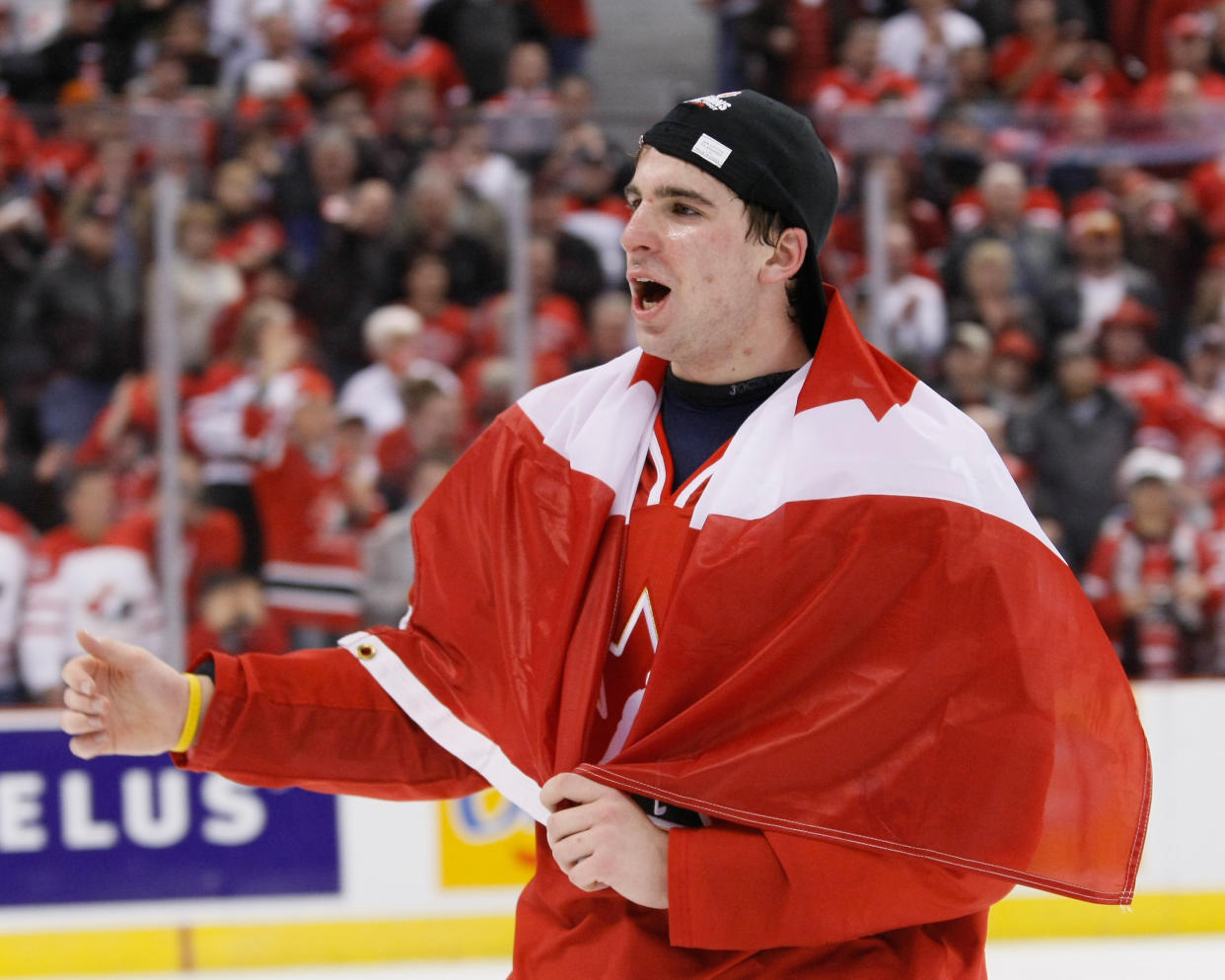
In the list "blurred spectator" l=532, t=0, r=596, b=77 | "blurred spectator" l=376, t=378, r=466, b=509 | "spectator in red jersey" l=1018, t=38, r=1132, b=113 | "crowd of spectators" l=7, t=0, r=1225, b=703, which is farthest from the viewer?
"blurred spectator" l=532, t=0, r=596, b=77

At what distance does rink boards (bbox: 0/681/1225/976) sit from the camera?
191 inches

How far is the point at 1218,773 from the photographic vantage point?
17.1 feet

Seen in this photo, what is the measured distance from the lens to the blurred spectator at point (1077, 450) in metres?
5.45

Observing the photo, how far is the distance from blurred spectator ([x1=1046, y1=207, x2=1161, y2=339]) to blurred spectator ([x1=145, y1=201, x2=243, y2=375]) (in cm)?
256

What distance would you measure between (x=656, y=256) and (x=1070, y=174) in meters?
4.09

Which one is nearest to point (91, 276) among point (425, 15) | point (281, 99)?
point (281, 99)

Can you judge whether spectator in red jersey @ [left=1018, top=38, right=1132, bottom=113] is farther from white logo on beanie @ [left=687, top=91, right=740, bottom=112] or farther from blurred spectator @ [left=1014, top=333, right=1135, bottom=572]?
white logo on beanie @ [left=687, top=91, right=740, bottom=112]

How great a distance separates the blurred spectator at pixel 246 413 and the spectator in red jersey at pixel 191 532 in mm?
37

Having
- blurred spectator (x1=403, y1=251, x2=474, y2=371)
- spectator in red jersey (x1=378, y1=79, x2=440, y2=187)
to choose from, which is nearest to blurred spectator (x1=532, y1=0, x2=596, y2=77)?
spectator in red jersey (x1=378, y1=79, x2=440, y2=187)

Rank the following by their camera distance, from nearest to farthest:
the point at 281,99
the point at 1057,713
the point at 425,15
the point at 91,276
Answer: the point at 1057,713, the point at 91,276, the point at 281,99, the point at 425,15

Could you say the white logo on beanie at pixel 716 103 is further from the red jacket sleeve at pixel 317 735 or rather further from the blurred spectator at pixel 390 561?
the blurred spectator at pixel 390 561

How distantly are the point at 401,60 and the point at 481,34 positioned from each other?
353 mm

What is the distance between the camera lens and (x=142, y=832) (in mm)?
4898

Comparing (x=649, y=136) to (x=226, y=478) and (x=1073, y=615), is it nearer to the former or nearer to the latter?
(x=1073, y=615)
